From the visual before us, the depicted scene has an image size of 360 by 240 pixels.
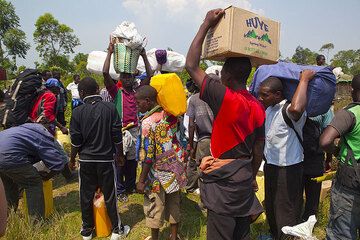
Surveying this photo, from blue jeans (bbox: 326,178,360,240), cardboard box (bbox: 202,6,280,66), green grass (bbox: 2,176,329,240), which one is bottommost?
green grass (bbox: 2,176,329,240)

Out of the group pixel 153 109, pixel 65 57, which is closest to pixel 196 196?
pixel 153 109

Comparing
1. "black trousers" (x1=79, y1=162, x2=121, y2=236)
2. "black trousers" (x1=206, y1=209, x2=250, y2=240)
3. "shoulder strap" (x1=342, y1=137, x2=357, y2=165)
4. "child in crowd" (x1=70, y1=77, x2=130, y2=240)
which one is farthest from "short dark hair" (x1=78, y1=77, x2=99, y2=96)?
"shoulder strap" (x1=342, y1=137, x2=357, y2=165)

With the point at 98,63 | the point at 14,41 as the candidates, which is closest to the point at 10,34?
the point at 14,41

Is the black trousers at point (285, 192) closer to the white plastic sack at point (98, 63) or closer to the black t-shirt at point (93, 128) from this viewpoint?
the black t-shirt at point (93, 128)

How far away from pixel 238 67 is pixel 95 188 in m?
2.53

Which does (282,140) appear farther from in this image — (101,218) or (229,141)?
(101,218)

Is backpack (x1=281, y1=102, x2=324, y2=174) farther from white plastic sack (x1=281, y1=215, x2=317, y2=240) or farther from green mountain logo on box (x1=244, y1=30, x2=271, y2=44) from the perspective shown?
green mountain logo on box (x1=244, y1=30, x2=271, y2=44)

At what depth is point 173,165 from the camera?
318 cm

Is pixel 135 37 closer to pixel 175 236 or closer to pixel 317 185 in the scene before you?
pixel 175 236

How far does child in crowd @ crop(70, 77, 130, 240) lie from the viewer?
3438mm

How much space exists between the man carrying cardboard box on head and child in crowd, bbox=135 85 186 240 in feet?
3.30

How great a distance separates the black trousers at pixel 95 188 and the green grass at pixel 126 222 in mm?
265

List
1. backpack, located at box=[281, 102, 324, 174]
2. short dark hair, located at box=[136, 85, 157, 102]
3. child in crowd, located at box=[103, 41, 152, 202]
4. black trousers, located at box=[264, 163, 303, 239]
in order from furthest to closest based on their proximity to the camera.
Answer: child in crowd, located at box=[103, 41, 152, 202], backpack, located at box=[281, 102, 324, 174], short dark hair, located at box=[136, 85, 157, 102], black trousers, located at box=[264, 163, 303, 239]

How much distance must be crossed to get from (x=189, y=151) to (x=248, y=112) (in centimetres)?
288
